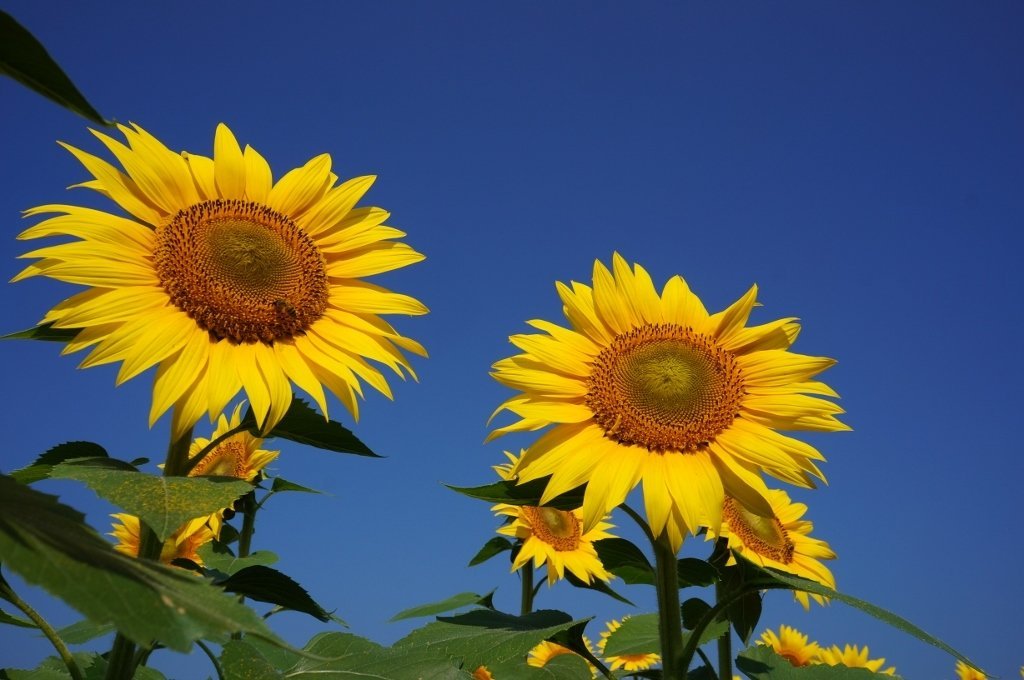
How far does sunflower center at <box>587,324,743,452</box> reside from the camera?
153 inches

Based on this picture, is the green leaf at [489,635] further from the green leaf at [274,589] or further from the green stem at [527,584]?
the green stem at [527,584]

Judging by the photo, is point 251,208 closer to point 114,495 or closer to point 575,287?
point 575,287

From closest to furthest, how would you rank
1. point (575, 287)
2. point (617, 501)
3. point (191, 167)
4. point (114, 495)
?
1. point (114, 495)
2. point (617, 501)
3. point (191, 167)
4. point (575, 287)

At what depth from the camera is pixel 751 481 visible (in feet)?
11.9

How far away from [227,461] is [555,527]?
2.41 metres

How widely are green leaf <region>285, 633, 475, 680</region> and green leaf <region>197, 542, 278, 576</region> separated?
5.55 feet

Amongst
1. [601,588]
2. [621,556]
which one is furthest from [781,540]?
[621,556]

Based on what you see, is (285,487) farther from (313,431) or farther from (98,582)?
(98,582)

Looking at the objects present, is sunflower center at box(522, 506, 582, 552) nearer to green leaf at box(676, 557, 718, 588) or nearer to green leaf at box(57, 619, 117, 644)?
green leaf at box(676, 557, 718, 588)

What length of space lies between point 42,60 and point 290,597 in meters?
2.10

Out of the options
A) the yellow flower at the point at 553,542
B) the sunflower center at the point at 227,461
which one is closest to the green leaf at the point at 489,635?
the yellow flower at the point at 553,542

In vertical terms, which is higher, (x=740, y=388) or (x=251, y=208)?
(x=740, y=388)

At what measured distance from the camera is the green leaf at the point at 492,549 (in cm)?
635

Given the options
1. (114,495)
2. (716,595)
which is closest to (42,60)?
(114,495)
